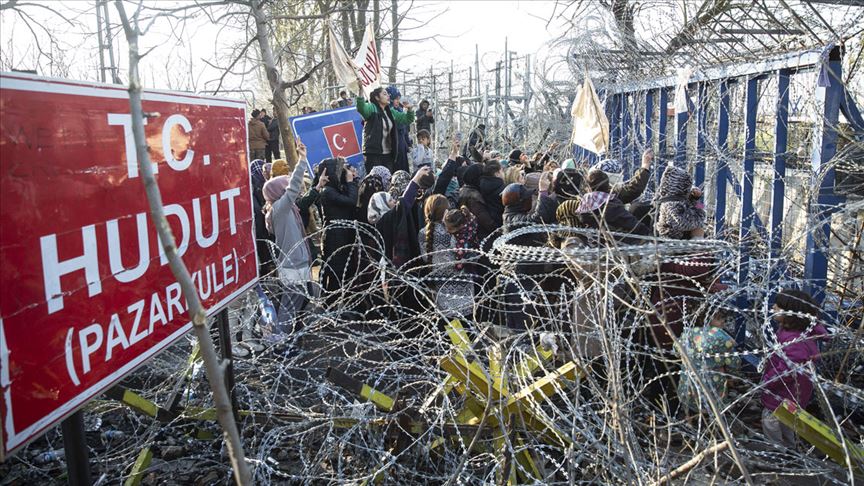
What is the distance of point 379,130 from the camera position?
8211 mm

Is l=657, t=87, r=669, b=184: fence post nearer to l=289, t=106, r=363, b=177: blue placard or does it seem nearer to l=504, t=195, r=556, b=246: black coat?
l=504, t=195, r=556, b=246: black coat

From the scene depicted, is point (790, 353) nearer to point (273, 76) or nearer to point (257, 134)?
point (273, 76)

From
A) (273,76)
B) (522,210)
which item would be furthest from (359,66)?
(522,210)

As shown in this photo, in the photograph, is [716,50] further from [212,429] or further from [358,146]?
[212,429]

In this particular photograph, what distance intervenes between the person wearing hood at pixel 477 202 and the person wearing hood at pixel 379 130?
2323mm

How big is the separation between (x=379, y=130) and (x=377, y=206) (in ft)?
8.57

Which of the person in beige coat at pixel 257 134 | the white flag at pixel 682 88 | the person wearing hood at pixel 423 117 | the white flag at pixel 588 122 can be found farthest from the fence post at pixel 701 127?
the person in beige coat at pixel 257 134

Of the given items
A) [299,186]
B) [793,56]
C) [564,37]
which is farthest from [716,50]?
[299,186]

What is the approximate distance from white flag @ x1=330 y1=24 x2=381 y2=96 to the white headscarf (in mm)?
2288

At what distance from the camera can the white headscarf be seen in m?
5.80

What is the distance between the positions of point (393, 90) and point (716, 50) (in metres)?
5.32

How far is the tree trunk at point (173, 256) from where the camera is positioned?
3.96ft

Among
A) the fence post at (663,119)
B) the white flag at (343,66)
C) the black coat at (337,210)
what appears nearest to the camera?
the black coat at (337,210)

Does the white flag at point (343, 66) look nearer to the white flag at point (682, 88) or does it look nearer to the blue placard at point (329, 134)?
the blue placard at point (329, 134)
